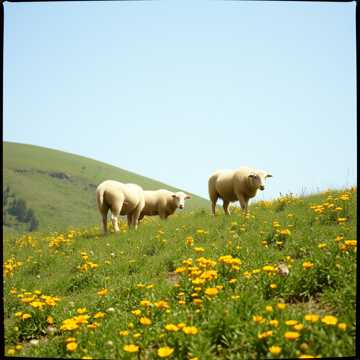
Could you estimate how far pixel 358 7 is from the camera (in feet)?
16.1

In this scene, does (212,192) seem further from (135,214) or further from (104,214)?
(104,214)

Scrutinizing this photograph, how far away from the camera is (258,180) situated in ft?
50.8

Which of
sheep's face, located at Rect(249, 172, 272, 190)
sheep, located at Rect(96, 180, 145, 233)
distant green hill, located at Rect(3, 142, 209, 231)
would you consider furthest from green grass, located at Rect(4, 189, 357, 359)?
distant green hill, located at Rect(3, 142, 209, 231)

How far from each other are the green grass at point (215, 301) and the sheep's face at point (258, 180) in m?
5.76

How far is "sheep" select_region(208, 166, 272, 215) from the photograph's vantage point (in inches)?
613

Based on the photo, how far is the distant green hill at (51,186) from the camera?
12488cm

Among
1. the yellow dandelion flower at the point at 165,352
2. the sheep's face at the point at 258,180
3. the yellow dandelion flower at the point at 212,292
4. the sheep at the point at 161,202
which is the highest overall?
the sheep's face at the point at 258,180

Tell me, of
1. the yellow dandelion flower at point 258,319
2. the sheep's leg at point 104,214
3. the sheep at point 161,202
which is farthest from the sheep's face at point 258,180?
the yellow dandelion flower at point 258,319

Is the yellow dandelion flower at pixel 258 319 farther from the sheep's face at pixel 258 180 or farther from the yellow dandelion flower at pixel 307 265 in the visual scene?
the sheep's face at pixel 258 180

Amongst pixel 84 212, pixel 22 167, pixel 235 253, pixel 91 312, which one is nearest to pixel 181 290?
pixel 91 312

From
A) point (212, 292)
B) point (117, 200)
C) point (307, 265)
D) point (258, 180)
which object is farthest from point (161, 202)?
point (212, 292)

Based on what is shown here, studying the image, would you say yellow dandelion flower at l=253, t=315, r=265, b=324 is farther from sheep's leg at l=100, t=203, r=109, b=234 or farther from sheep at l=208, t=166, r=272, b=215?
sheep's leg at l=100, t=203, r=109, b=234

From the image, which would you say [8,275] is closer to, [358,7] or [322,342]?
[322,342]

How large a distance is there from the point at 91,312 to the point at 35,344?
41.0 inches
